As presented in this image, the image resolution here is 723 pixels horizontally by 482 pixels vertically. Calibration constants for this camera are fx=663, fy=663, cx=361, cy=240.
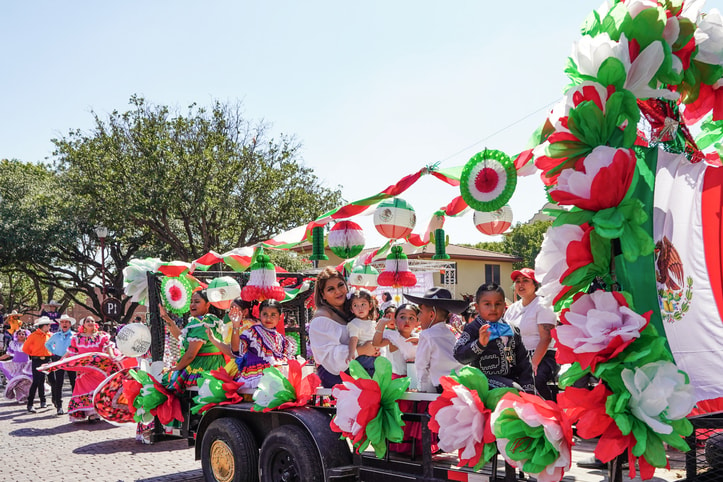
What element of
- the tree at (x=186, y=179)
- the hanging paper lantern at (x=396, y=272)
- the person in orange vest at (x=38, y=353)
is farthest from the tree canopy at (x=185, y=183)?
the hanging paper lantern at (x=396, y=272)

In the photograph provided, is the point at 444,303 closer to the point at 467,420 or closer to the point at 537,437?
the point at 467,420

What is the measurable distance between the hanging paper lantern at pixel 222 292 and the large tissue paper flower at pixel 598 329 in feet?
17.5

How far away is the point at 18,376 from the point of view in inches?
611

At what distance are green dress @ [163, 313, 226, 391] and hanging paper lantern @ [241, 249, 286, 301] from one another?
1.89ft

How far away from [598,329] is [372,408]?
1.83 m

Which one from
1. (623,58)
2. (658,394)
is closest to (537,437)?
(658,394)

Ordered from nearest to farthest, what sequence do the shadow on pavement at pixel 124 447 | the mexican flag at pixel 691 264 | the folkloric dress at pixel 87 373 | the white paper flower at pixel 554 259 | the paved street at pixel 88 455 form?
the white paper flower at pixel 554 259
the mexican flag at pixel 691 264
the paved street at pixel 88 455
the shadow on pavement at pixel 124 447
the folkloric dress at pixel 87 373

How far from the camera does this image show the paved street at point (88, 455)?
296 inches

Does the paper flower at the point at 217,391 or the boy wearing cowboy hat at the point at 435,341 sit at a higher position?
the boy wearing cowboy hat at the point at 435,341

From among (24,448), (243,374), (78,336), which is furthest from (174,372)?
(78,336)

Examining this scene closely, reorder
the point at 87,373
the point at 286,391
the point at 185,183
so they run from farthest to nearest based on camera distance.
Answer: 1. the point at 185,183
2. the point at 87,373
3. the point at 286,391

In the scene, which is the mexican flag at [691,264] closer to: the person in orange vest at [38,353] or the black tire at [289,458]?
the black tire at [289,458]

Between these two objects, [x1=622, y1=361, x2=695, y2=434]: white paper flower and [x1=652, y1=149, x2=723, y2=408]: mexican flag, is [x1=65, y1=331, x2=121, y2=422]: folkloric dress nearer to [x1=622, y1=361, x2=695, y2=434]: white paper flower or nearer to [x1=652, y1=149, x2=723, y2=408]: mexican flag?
[x1=652, y1=149, x2=723, y2=408]: mexican flag

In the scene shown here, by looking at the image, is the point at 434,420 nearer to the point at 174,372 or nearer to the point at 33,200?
the point at 174,372
